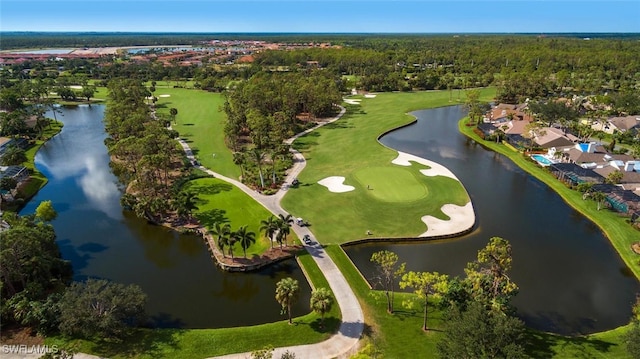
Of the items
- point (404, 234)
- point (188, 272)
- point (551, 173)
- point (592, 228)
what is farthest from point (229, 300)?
point (551, 173)

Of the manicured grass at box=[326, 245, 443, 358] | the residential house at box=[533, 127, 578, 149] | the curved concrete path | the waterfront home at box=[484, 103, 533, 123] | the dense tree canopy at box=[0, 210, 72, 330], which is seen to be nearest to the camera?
the curved concrete path

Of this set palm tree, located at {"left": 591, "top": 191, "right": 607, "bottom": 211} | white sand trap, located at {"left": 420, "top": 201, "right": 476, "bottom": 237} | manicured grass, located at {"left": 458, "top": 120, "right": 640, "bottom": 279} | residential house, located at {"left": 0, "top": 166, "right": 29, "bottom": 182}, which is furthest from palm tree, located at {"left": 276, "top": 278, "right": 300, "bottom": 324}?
residential house, located at {"left": 0, "top": 166, "right": 29, "bottom": 182}

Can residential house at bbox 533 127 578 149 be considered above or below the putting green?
above

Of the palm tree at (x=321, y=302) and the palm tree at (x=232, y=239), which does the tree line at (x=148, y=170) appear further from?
the palm tree at (x=321, y=302)

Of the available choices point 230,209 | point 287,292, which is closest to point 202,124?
point 230,209

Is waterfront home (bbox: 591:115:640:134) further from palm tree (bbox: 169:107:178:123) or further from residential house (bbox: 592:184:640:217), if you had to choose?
palm tree (bbox: 169:107:178:123)
